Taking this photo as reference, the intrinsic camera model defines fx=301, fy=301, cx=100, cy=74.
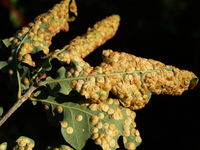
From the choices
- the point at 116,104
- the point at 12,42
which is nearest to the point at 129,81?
the point at 116,104

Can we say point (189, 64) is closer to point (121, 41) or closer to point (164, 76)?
point (121, 41)

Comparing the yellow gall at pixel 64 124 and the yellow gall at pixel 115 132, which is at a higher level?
the yellow gall at pixel 64 124

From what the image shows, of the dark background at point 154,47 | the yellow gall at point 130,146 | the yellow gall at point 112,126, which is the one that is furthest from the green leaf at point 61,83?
the dark background at point 154,47

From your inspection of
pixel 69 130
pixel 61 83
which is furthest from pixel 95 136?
pixel 61 83

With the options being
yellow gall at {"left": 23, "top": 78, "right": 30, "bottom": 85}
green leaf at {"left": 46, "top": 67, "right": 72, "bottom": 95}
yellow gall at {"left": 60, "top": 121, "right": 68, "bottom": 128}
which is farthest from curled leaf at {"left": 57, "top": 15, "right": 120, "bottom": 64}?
yellow gall at {"left": 60, "top": 121, "right": 68, "bottom": 128}

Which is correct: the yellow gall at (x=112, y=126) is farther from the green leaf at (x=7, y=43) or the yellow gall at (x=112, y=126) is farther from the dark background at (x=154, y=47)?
the dark background at (x=154, y=47)

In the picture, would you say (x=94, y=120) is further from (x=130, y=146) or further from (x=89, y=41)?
(x=89, y=41)
